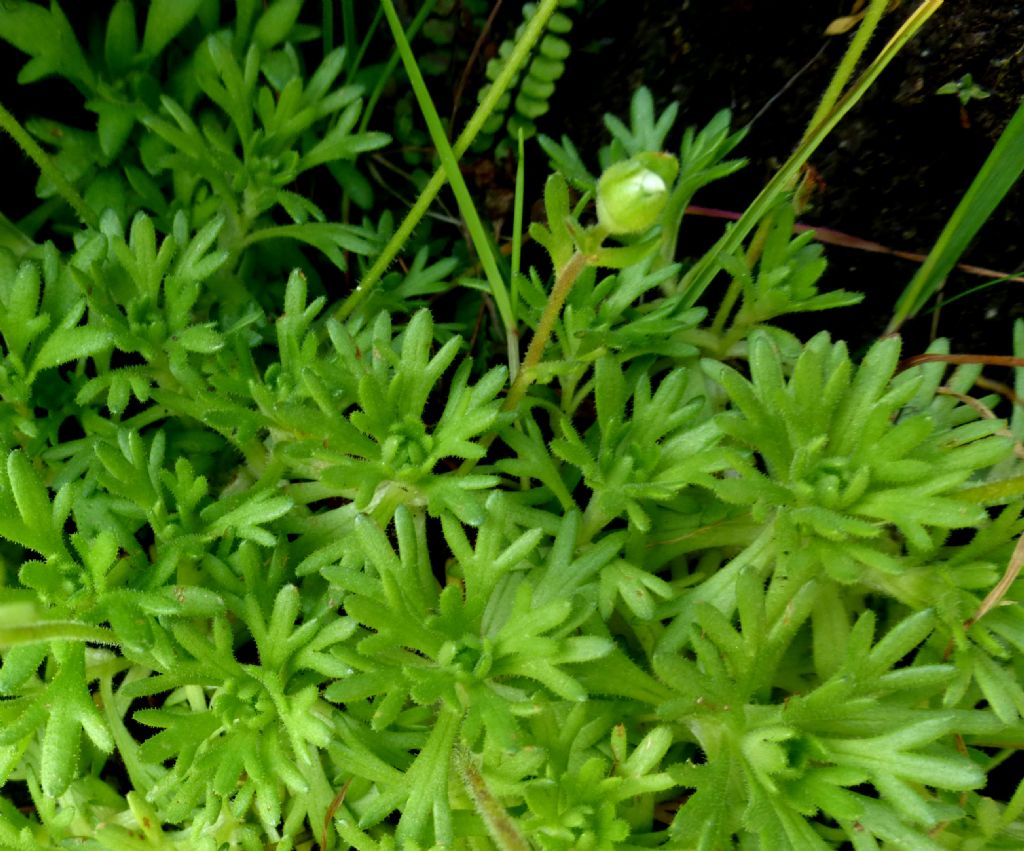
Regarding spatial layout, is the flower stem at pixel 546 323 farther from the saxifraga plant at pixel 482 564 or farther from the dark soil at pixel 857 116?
the dark soil at pixel 857 116

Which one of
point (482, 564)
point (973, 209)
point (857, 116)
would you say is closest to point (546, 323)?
point (482, 564)

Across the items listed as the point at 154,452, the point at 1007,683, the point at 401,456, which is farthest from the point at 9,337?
the point at 1007,683

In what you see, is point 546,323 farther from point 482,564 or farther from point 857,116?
point 857,116

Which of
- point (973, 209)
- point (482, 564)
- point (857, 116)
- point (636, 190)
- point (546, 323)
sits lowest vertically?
point (482, 564)

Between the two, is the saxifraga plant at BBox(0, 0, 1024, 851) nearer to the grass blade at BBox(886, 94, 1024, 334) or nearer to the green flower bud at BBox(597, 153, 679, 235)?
the green flower bud at BBox(597, 153, 679, 235)

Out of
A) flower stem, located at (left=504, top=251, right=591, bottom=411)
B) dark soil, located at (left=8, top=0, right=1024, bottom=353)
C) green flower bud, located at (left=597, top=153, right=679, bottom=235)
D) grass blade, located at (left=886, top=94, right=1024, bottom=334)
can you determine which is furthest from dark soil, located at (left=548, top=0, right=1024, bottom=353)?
green flower bud, located at (left=597, top=153, right=679, bottom=235)

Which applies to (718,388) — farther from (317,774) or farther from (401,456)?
(317,774)
